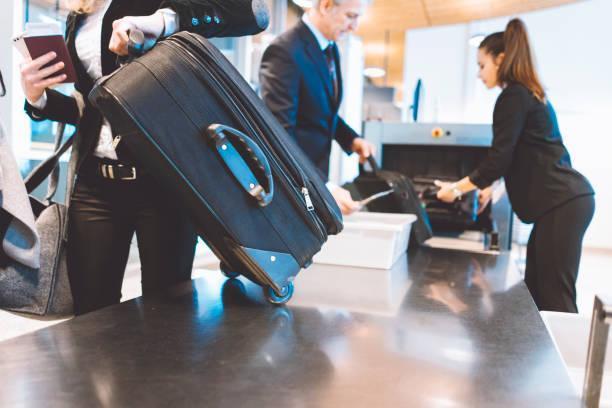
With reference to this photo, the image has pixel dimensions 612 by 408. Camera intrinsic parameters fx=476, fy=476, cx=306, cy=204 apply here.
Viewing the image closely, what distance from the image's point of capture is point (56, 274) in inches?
31.5

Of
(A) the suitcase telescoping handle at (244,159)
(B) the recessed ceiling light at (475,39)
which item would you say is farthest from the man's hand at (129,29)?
(B) the recessed ceiling light at (475,39)

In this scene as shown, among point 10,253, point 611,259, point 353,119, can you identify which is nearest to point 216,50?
point 10,253

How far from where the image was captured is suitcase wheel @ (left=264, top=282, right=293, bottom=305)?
671 mm

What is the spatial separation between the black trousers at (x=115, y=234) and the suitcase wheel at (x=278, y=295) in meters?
0.25

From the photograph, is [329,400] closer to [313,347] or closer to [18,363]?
[313,347]

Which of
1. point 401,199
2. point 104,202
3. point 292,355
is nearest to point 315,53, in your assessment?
point 401,199

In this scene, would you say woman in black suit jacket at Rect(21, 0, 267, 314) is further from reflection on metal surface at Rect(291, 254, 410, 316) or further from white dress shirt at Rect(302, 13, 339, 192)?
white dress shirt at Rect(302, 13, 339, 192)

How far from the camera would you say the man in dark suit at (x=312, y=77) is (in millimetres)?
1181

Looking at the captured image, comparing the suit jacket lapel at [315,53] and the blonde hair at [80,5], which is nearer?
the blonde hair at [80,5]

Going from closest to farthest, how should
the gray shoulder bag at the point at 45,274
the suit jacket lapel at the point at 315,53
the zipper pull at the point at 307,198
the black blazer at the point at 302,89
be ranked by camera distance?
the zipper pull at the point at 307,198 < the gray shoulder bag at the point at 45,274 < the black blazer at the point at 302,89 < the suit jacket lapel at the point at 315,53

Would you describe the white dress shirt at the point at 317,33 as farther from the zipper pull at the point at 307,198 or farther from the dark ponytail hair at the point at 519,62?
the zipper pull at the point at 307,198

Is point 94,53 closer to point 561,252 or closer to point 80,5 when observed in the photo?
point 80,5

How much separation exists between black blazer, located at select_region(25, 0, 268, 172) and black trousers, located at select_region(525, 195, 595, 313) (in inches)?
47.8

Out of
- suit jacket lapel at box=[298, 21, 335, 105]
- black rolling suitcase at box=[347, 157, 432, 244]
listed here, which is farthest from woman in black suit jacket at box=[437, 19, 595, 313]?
suit jacket lapel at box=[298, 21, 335, 105]
